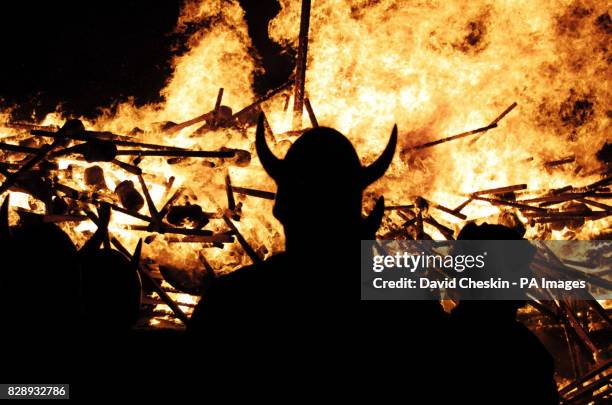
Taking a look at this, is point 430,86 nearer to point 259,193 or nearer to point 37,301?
point 259,193

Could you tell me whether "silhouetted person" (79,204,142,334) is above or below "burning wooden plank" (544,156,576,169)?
below

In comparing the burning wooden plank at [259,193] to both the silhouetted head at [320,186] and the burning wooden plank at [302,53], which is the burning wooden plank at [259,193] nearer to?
the burning wooden plank at [302,53]

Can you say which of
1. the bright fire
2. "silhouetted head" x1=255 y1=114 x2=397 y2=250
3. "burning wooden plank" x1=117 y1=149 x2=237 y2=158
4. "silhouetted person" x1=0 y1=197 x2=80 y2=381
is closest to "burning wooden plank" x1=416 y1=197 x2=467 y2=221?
the bright fire

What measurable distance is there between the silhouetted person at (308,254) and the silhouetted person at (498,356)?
4.06ft

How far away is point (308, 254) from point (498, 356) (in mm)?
1928

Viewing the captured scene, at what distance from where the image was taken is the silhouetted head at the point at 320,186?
7.57 ft

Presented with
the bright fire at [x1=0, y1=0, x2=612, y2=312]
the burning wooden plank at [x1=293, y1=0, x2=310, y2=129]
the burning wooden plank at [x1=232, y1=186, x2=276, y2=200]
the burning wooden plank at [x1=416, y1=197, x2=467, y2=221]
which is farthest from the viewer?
the bright fire at [x1=0, y1=0, x2=612, y2=312]

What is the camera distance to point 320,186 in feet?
7.63

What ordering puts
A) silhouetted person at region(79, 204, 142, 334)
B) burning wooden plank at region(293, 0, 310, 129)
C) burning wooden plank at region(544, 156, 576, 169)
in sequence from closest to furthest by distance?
silhouetted person at region(79, 204, 142, 334) < burning wooden plank at region(293, 0, 310, 129) < burning wooden plank at region(544, 156, 576, 169)

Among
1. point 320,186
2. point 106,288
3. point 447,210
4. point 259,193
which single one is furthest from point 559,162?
point 106,288

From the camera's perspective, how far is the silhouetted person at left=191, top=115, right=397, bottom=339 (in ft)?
7.57

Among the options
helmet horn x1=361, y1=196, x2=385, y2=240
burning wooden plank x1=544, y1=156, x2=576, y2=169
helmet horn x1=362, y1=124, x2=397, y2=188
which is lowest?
helmet horn x1=361, y1=196, x2=385, y2=240

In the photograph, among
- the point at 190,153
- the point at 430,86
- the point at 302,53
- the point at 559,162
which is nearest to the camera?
the point at 190,153

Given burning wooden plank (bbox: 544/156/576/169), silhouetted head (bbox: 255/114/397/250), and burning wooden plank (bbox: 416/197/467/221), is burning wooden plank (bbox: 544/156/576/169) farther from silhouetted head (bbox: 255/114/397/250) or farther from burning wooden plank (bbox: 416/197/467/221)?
silhouetted head (bbox: 255/114/397/250)
